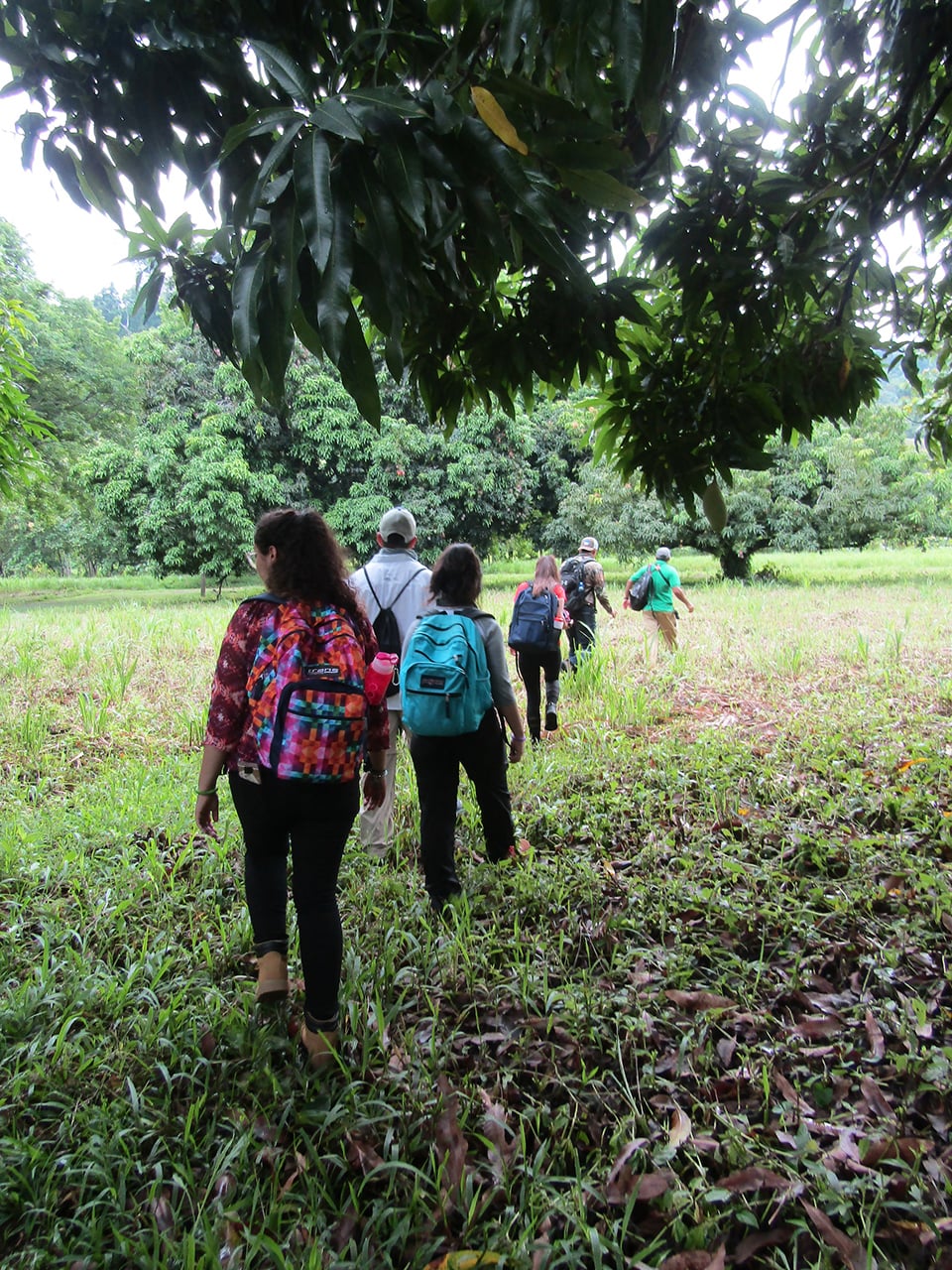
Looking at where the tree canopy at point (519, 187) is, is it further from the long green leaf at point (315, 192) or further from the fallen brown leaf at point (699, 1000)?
the fallen brown leaf at point (699, 1000)

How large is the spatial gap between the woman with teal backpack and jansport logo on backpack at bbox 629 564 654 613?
5.01m

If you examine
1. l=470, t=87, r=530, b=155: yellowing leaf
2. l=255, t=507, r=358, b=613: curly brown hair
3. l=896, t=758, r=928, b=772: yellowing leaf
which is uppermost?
l=470, t=87, r=530, b=155: yellowing leaf

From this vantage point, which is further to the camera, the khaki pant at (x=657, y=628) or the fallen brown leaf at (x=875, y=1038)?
the khaki pant at (x=657, y=628)

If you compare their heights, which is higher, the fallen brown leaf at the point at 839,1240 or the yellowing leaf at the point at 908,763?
the yellowing leaf at the point at 908,763

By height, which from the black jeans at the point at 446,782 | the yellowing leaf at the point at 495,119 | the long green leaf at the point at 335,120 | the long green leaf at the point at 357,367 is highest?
the yellowing leaf at the point at 495,119

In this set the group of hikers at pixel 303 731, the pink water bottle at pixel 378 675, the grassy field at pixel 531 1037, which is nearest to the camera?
the grassy field at pixel 531 1037

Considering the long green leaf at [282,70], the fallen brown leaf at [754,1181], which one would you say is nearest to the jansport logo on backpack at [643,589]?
the fallen brown leaf at [754,1181]

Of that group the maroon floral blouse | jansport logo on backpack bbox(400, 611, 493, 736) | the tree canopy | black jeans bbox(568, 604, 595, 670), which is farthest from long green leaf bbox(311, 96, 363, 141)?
black jeans bbox(568, 604, 595, 670)

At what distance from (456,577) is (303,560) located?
1.00m

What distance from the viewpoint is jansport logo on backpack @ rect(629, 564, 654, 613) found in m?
8.08

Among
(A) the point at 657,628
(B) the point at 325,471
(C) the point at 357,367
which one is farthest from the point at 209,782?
(B) the point at 325,471

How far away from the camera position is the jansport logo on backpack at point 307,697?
220cm

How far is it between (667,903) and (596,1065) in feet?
3.28

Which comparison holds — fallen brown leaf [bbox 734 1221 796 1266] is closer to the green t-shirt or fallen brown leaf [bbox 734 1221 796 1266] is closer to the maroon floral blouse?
the maroon floral blouse
